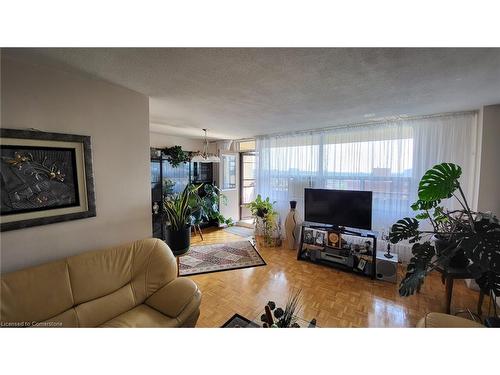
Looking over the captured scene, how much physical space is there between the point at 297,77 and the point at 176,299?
207 centimetres

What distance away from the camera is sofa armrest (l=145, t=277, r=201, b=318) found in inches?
61.4

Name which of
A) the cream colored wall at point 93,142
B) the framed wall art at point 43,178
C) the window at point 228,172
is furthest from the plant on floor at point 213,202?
the framed wall art at point 43,178

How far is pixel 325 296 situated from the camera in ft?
7.70

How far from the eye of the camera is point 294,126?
3586 mm

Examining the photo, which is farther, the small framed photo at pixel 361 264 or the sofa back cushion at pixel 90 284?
the small framed photo at pixel 361 264

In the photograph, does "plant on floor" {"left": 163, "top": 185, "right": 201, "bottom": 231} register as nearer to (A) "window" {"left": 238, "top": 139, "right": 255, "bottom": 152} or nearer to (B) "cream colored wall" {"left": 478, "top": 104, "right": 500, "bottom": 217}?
(A) "window" {"left": 238, "top": 139, "right": 255, "bottom": 152}

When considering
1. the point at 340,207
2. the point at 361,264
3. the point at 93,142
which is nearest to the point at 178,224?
the point at 93,142

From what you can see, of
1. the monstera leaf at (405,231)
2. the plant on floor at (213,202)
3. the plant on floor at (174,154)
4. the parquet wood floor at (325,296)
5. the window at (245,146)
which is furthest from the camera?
the window at (245,146)

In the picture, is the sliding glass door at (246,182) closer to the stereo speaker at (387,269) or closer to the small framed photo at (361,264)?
the small framed photo at (361,264)

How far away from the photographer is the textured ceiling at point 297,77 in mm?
1319

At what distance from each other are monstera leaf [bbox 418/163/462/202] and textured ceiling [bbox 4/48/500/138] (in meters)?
0.75

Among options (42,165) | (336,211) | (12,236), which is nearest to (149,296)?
(12,236)

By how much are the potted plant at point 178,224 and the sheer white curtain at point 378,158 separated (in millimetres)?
2081

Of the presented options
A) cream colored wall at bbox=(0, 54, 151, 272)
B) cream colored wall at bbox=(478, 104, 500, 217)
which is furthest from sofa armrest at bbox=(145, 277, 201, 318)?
cream colored wall at bbox=(478, 104, 500, 217)
